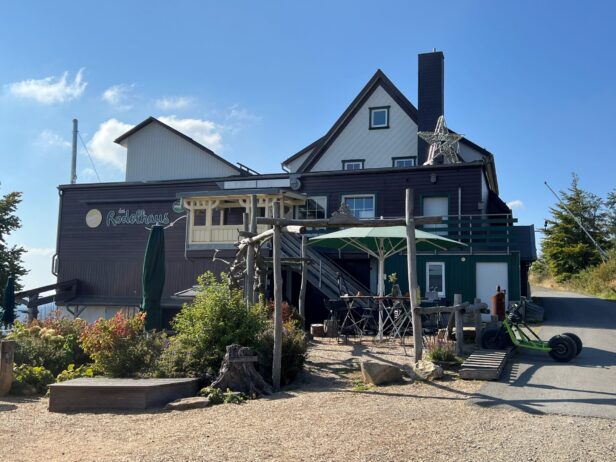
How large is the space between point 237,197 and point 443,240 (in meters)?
9.69

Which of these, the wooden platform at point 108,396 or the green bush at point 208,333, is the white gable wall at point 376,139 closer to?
the green bush at point 208,333

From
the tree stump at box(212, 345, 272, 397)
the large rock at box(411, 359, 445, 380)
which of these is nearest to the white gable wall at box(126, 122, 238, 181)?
the tree stump at box(212, 345, 272, 397)

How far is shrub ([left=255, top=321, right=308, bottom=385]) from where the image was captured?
9727 millimetres

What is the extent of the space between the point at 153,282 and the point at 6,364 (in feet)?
12.9

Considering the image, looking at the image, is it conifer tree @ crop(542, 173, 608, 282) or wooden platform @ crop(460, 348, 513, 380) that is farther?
conifer tree @ crop(542, 173, 608, 282)

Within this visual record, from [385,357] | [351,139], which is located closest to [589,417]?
[385,357]

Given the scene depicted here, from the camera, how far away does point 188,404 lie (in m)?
7.95

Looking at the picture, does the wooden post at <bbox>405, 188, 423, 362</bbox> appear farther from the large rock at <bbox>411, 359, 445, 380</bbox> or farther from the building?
the building

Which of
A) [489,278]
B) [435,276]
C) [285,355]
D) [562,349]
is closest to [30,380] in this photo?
[285,355]

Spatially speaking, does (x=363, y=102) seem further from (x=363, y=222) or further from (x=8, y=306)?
(x=363, y=222)

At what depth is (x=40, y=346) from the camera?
10.7 meters

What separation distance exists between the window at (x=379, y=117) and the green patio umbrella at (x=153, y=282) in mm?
15419

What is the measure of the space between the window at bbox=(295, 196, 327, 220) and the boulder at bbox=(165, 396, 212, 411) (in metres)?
15.0

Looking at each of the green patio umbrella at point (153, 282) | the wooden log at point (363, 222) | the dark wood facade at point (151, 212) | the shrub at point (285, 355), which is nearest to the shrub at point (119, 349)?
the shrub at point (285, 355)
